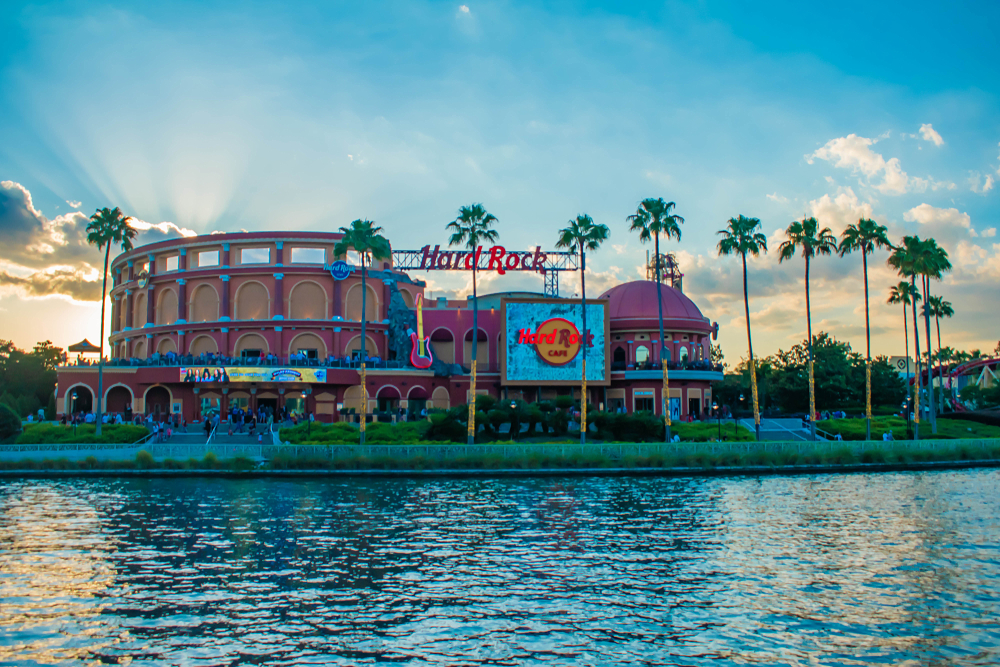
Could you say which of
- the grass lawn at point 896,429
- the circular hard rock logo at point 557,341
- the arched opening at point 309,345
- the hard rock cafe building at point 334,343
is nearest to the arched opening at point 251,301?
the hard rock cafe building at point 334,343

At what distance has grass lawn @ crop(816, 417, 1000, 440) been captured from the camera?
200 feet

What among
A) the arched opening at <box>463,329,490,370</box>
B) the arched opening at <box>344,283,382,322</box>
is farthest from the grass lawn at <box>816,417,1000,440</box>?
the arched opening at <box>344,283,382,322</box>

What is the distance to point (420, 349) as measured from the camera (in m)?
71.6

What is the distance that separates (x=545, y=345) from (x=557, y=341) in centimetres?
122

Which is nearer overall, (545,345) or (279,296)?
(279,296)

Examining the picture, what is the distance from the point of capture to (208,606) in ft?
56.2

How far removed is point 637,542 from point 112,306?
7969cm

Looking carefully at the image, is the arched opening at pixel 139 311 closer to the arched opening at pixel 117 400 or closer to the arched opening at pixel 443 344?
the arched opening at pixel 117 400

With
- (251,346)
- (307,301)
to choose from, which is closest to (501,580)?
(307,301)

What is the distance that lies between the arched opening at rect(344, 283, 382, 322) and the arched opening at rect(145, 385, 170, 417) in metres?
17.7

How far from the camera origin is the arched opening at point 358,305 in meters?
75.0

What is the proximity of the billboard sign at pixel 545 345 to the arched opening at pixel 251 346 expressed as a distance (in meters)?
22.4

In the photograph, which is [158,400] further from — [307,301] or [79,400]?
[307,301]

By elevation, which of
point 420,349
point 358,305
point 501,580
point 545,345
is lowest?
point 501,580
